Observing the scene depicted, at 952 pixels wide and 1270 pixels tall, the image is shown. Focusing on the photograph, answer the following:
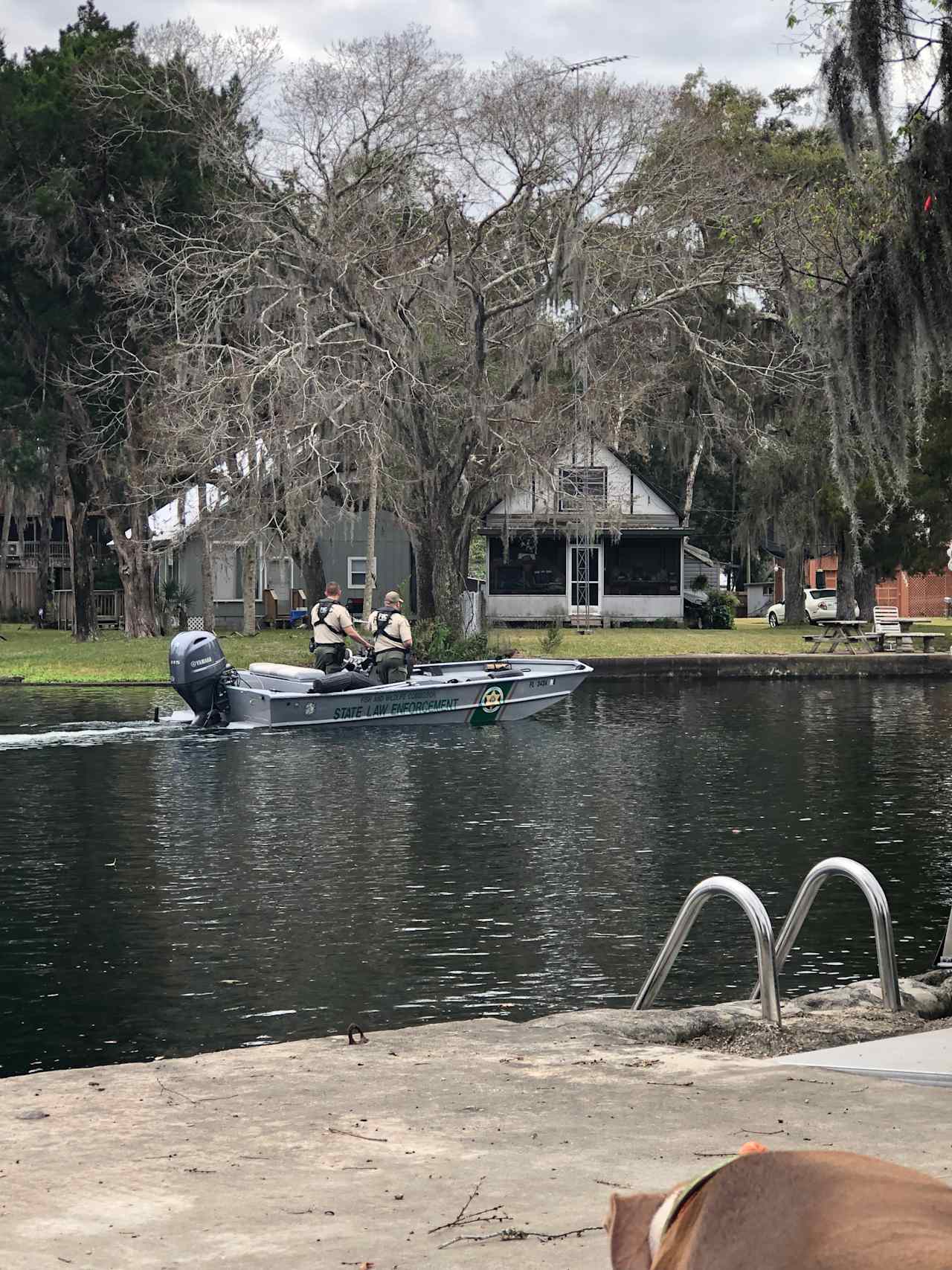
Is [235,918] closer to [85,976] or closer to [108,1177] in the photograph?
[85,976]

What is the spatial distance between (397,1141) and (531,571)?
5185 centimetres

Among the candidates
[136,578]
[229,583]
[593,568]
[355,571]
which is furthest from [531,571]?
[136,578]

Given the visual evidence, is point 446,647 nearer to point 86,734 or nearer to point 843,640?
point 843,640

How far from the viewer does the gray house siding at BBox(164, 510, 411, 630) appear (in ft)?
187

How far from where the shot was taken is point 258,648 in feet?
138

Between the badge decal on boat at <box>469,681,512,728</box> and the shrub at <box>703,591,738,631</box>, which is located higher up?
the shrub at <box>703,591,738,631</box>

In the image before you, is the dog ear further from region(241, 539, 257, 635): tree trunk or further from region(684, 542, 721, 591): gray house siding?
region(684, 542, 721, 591): gray house siding

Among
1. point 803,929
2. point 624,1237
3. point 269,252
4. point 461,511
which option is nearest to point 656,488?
point 461,511

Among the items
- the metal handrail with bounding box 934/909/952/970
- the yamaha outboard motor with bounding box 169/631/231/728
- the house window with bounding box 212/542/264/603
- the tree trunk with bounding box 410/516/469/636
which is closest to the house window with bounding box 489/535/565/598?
the house window with bounding box 212/542/264/603

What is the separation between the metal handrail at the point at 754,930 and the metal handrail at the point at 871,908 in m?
0.13

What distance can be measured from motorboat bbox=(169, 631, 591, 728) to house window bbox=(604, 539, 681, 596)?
31.0 meters

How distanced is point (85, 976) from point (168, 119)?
36042mm

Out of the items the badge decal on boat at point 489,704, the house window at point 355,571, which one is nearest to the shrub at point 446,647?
the badge decal on boat at point 489,704

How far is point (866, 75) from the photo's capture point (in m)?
12.7
